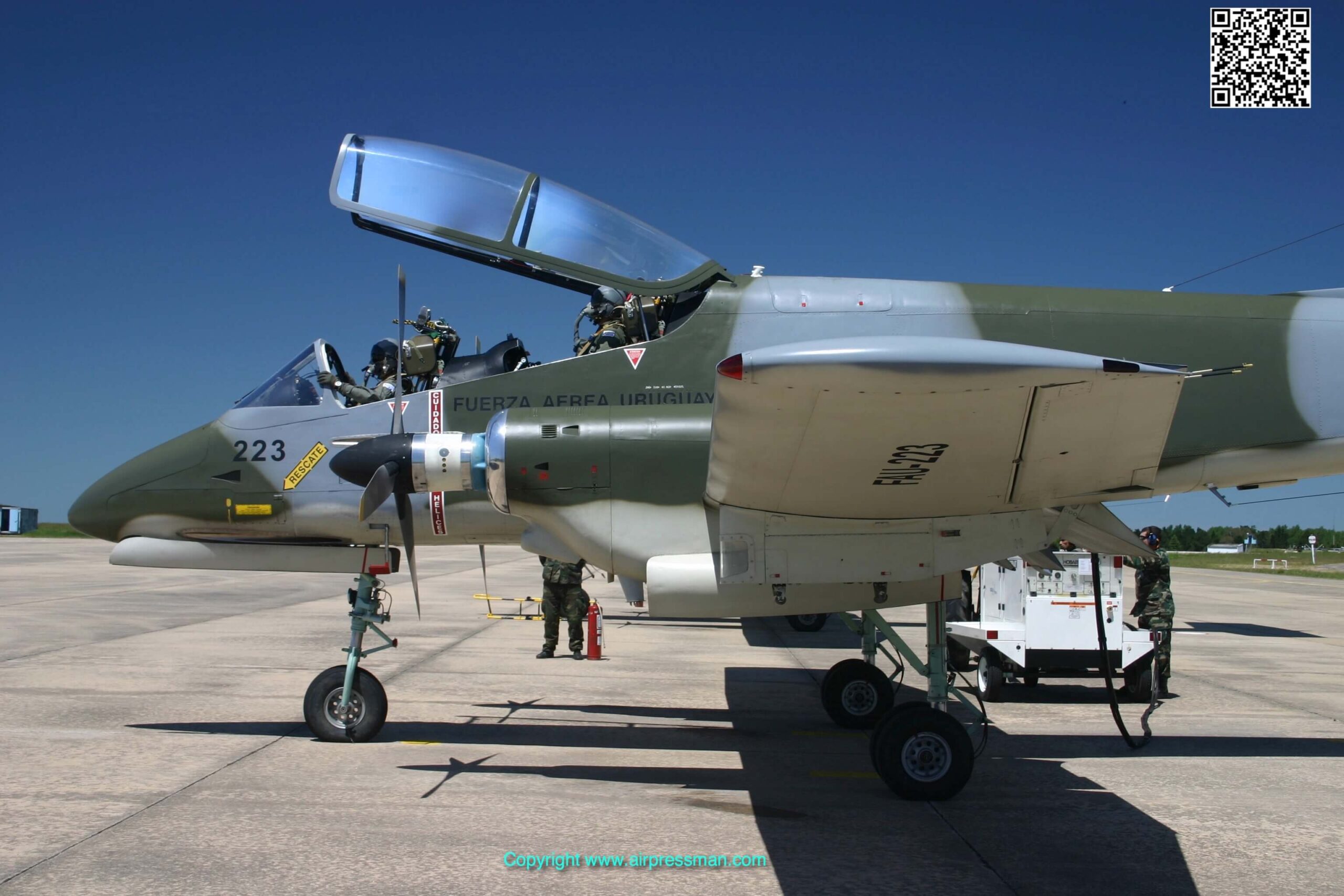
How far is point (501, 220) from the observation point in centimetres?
721

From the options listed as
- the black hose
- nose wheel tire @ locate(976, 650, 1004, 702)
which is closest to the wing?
the black hose

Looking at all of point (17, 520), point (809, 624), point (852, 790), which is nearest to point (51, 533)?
point (17, 520)

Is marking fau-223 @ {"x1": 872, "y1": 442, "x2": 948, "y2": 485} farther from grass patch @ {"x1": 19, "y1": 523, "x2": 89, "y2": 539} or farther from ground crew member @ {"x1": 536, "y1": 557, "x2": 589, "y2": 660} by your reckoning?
grass patch @ {"x1": 19, "y1": 523, "x2": 89, "y2": 539}

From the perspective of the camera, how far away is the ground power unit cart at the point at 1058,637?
9820mm

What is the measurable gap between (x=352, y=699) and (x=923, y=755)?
424 centimetres

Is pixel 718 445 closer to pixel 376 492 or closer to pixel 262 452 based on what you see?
pixel 376 492

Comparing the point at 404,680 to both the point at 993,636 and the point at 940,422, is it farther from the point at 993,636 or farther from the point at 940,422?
the point at 940,422

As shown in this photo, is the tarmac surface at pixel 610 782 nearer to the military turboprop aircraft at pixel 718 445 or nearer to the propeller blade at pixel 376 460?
the military turboprop aircraft at pixel 718 445

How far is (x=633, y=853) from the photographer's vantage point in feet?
16.1

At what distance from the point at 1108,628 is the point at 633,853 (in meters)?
6.83

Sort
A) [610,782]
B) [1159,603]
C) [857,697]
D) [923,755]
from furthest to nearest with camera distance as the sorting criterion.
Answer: [1159,603]
[857,697]
[610,782]
[923,755]

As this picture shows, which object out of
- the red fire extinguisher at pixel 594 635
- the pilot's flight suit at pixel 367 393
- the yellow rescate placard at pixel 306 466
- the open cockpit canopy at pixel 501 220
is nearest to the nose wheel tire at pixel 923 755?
the open cockpit canopy at pixel 501 220

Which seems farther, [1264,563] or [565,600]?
[1264,563]

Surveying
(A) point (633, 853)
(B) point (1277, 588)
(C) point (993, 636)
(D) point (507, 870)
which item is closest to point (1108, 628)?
(C) point (993, 636)
